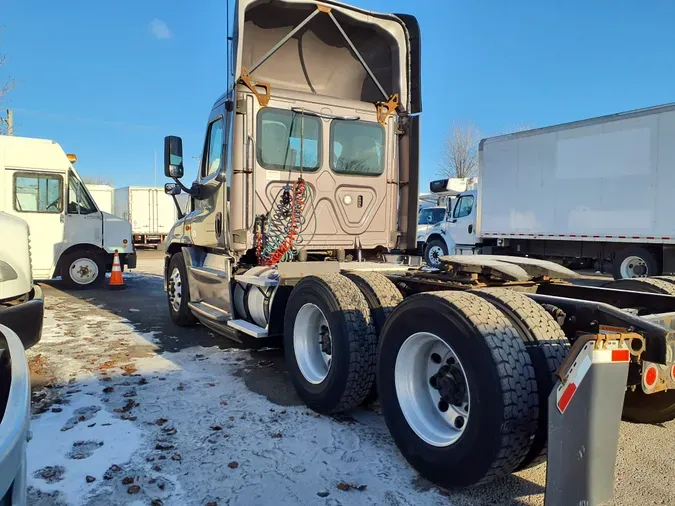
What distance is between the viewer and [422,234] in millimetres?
18672

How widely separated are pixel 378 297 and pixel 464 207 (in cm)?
1323

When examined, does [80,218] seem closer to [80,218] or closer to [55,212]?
[80,218]

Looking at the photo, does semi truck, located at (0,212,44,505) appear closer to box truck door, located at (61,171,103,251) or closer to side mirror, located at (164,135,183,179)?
side mirror, located at (164,135,183,179)

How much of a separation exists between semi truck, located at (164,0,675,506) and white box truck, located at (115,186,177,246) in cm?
2022

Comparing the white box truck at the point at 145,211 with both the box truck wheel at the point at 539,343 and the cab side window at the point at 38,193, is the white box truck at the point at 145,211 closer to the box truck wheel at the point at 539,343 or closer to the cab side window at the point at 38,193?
the cab side window at the point at 38,193

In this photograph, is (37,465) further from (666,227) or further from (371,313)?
(666,227)

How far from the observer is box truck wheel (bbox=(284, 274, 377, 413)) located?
3.88m

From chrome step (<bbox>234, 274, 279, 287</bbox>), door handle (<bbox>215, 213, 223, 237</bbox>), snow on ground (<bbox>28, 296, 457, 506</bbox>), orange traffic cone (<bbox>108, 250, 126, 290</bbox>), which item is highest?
door handle (<bbox>215, 213, 223, 237</bbox>)

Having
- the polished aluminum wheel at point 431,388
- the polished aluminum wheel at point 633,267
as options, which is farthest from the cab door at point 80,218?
the polished aluminum wheel at point 633,267

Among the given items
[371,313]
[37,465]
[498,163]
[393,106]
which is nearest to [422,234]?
[498,163]

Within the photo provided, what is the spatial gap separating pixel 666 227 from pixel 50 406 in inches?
472

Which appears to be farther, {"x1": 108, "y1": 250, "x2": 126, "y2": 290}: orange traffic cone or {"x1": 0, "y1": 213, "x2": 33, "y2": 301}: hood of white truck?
{"x1": 108, "y1": 250, "x2": 126, "y2": 290}: orange traffic cone

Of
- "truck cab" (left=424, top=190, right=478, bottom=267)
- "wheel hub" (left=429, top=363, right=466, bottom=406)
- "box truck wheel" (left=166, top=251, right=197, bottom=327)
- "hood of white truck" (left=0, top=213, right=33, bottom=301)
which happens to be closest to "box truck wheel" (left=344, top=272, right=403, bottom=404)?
"wheel hub" (left=429, top=363, right=466, bottom=406)

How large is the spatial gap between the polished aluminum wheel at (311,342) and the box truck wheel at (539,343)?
180cm
